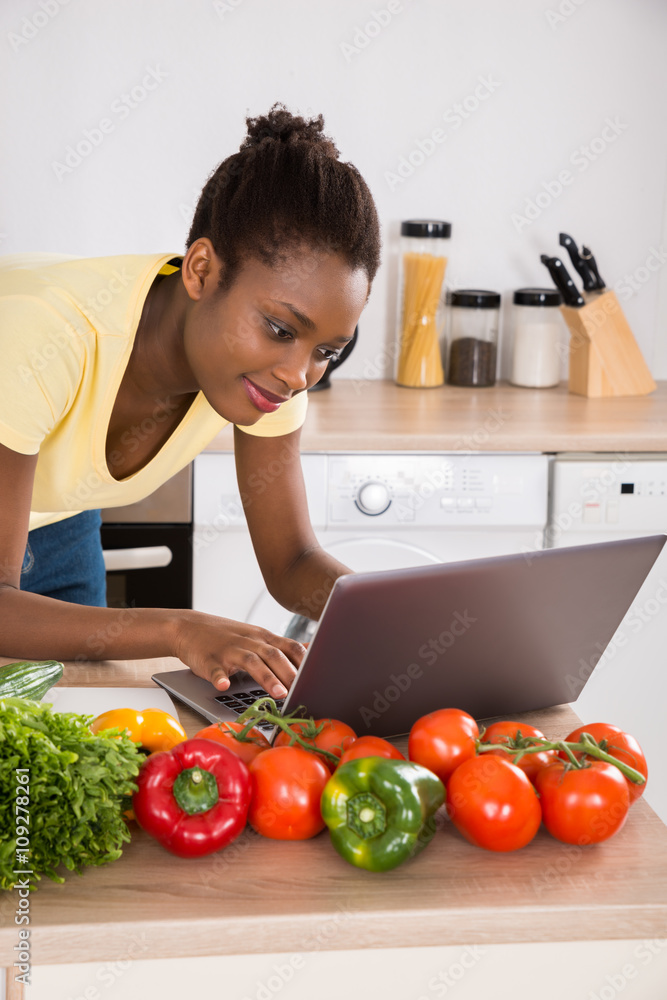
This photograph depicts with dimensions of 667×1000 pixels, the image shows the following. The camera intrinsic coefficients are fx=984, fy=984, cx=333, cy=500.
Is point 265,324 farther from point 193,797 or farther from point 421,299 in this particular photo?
point 421,299

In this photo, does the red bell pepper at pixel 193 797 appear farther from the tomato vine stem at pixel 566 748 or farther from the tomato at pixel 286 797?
the tomato vine stem at pixel 566 748

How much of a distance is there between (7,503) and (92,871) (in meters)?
0.49

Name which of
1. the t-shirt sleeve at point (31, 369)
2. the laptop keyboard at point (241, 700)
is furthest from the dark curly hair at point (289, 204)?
the laptop keyboard at point (241, 700)

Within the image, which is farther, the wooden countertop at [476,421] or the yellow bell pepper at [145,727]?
the wooden countertop at [476,421]

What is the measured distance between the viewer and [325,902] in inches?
26.1

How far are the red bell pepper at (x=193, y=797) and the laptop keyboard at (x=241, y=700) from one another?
0.21 m

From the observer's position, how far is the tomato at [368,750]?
0.76 m

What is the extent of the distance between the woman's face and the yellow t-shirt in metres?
0.09

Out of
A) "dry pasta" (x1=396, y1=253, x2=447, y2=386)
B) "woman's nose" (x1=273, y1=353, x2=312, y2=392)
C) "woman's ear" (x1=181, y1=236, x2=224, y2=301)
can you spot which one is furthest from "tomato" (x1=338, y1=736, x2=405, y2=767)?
"dry pasta" (x1=396, y1=253, x2=447, y2=386)

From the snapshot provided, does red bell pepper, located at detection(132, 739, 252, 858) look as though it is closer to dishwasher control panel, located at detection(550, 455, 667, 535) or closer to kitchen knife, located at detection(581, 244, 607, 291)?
dishwasher control panel, located at detection(550, 455, 667, 535)

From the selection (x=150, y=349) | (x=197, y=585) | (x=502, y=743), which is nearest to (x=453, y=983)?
(x=502, y=743)

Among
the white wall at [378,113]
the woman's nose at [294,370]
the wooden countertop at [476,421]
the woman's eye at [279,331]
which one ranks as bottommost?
the wooden countertop at [476,421]

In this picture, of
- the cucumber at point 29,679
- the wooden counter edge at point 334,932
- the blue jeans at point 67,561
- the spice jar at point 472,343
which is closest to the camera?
the wooden counter edge at point 334,932

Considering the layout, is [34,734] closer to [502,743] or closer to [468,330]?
[502,743]
